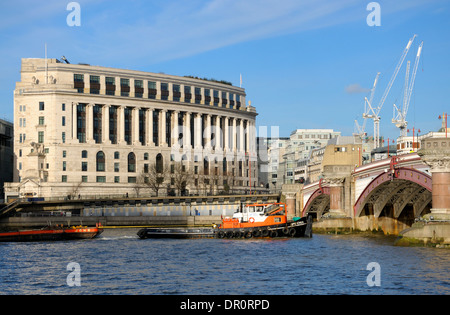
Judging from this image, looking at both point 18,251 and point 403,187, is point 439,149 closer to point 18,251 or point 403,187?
point 403,187

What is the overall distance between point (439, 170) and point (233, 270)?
24999 mm

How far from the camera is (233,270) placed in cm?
6350

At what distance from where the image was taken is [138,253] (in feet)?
276

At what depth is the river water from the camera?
51.9 m

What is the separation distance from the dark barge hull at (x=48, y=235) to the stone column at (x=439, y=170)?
200ft

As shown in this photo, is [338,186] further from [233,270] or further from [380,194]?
[233,270]

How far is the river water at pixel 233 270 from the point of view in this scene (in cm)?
5194

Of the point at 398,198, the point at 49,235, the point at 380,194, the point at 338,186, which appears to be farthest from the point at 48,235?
the point at 398,198

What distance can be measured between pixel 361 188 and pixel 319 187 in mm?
22415

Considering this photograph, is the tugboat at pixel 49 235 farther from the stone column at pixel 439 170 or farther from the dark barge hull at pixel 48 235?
the stone column at pixel 439 170
